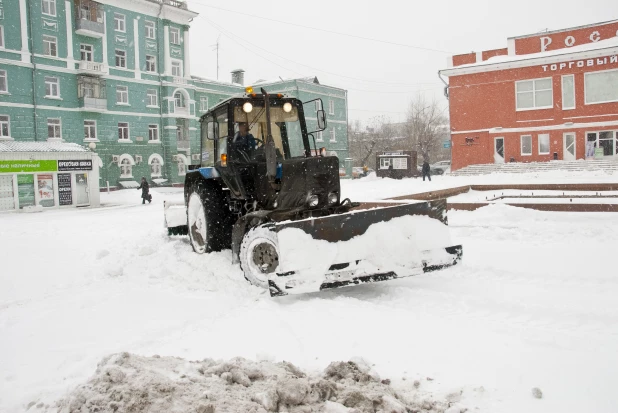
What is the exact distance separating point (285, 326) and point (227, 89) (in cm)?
4246

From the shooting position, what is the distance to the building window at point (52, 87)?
3312 centimetres

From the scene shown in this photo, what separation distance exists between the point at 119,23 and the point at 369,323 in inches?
1523

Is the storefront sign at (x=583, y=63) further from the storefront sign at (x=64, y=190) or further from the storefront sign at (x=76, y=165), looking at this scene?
the storefront sign at (x=64, y=190)

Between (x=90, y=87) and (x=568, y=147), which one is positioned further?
(x=90, y=87)

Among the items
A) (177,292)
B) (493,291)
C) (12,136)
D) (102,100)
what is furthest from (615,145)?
(12,136)

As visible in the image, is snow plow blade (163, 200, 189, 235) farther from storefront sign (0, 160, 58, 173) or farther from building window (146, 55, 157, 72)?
building window (146, 55, 157, 72)

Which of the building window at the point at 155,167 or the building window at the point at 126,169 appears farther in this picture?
the building window at the point at 155,167

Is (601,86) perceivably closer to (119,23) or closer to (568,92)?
(568,92)

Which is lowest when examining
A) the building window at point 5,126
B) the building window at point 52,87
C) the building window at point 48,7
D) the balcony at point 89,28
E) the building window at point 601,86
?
the building window at point 5,126

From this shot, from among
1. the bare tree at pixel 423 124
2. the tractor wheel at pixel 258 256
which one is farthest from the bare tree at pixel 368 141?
the tractor wheel at pixel 258 256

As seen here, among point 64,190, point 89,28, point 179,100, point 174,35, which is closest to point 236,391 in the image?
point 64,190

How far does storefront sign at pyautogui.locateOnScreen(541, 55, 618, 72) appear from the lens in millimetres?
28922

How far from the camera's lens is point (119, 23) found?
37188 millimetres

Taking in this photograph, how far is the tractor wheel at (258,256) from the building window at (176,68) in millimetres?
37706
